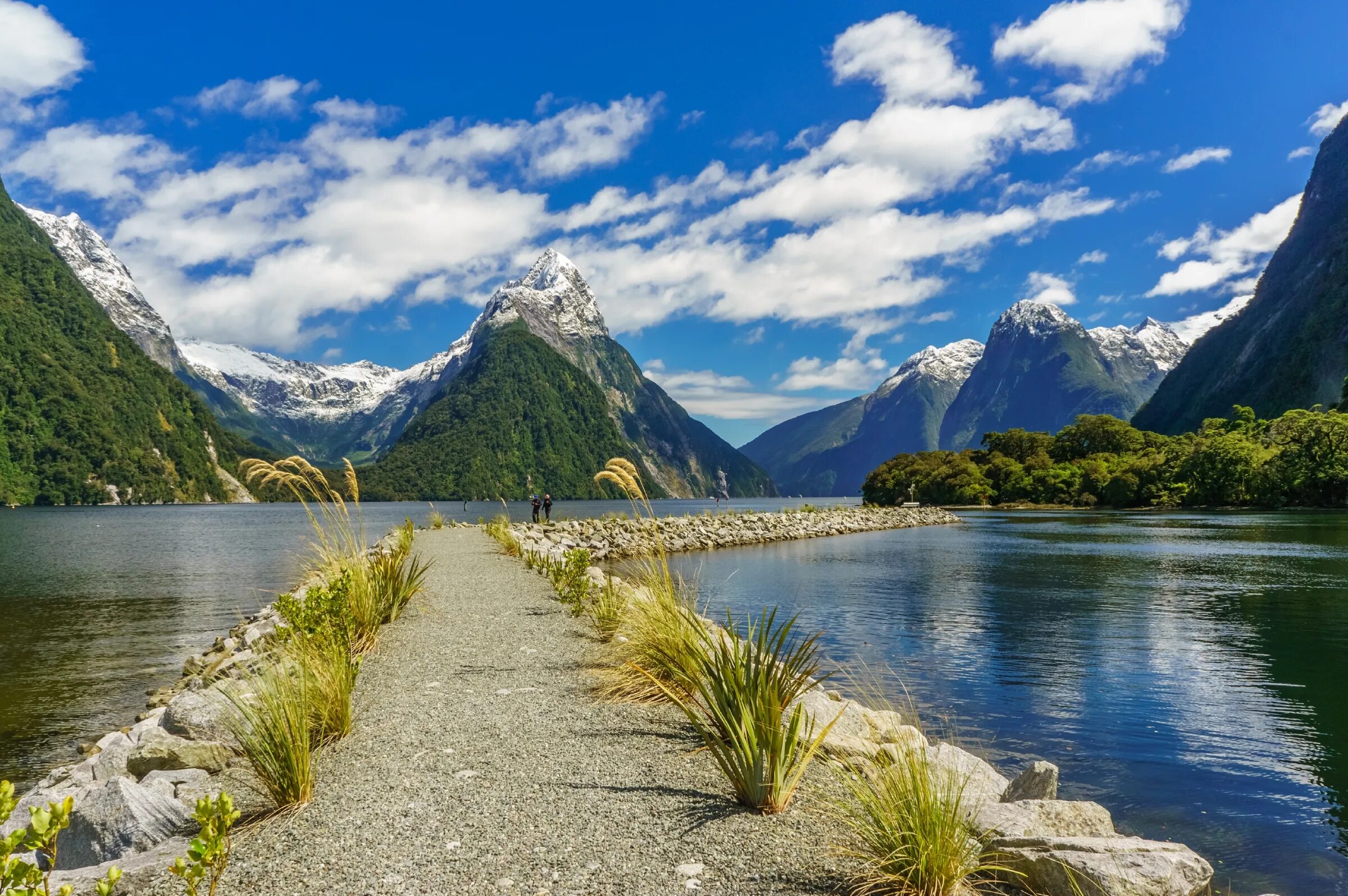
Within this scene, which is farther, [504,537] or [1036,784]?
[504,537]

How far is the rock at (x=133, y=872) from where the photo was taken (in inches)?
164

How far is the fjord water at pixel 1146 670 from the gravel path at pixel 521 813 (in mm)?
2394

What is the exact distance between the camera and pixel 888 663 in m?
14.2

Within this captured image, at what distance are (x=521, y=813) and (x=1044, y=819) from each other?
3.63m

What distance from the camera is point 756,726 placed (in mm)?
5410

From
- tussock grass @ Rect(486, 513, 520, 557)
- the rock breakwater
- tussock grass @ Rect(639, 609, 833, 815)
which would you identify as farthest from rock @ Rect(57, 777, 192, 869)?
tussock grass @ Rect(486, 513, 520, 557)

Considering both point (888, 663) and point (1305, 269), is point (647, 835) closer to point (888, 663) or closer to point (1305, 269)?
point (888, 663)

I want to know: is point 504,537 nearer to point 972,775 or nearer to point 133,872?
point 972,775

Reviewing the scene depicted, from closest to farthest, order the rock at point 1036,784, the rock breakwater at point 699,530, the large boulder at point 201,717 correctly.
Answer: the rock at point 1036,784 → the large boulder at point 201,717 → the rock breakwater at point 699,530

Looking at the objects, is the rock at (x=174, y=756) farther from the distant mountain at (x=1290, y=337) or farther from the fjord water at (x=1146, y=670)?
the distant mountain at (x=1290, y=337)

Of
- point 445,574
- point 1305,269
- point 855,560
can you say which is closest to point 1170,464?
point 855,560

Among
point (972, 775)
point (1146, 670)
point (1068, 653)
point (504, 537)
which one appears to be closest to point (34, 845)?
point (972, 775)

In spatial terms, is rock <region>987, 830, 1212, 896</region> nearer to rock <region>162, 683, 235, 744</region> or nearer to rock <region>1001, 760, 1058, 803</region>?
rock <region>1001, 760, 1058, 803</region>

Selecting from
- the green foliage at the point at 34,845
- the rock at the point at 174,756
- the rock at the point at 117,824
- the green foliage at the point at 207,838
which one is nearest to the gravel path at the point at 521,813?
the rock at the point at 117,824
